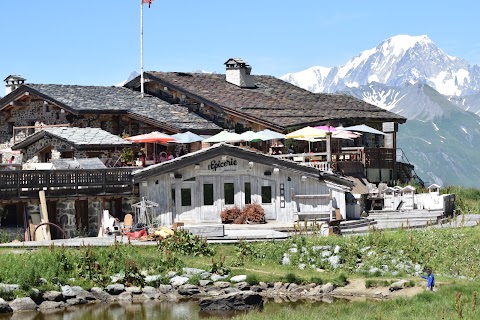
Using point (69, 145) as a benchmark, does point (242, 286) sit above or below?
below

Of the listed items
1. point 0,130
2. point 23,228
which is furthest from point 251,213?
point 0,130

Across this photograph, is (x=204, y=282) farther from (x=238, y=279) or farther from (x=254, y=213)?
(x=254, y=213)

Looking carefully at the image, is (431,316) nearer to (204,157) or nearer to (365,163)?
(204,157)

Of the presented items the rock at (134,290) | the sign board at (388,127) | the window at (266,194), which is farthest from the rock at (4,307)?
the sign board at (388,127)

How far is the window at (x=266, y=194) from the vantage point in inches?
1891

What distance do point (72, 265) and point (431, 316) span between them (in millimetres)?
13175

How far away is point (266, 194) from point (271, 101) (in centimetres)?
1577

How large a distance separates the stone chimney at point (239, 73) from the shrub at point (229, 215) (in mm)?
20238

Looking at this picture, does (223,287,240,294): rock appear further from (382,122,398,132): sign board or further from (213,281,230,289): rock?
(382,122,398,132): sign board

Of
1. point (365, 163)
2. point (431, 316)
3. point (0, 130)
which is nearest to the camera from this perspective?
point (431, 316)

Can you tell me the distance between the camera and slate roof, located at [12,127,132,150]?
2079 inches

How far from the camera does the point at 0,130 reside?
63.4m

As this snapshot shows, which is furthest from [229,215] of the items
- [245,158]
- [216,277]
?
[216,277]

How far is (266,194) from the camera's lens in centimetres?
4809
